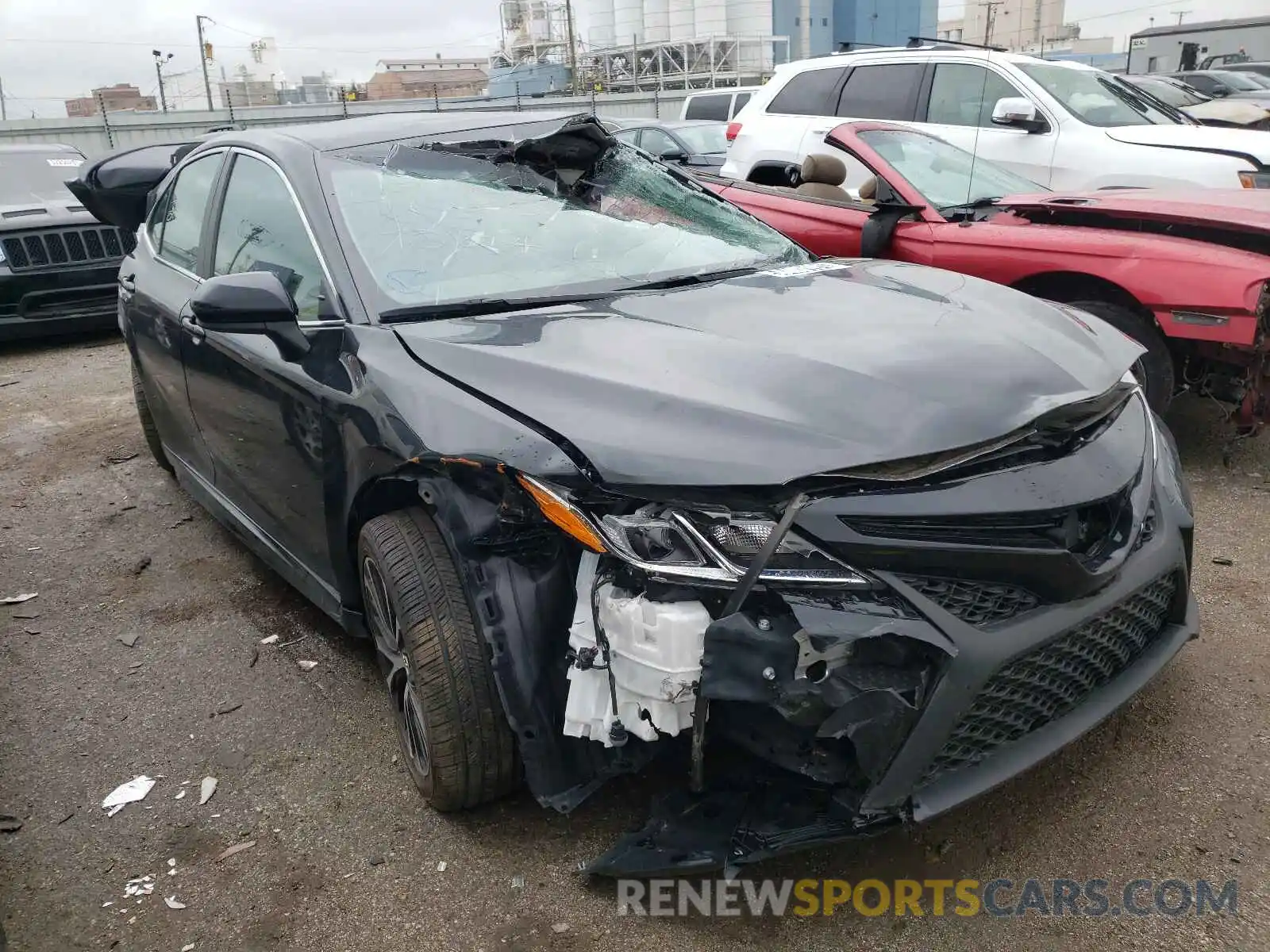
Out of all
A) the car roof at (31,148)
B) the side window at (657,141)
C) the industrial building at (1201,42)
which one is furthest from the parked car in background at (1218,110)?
the industrial building at (1201,42)

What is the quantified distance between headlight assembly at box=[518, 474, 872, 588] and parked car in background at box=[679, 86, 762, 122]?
1688 centimetres

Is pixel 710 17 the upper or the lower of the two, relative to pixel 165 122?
upper

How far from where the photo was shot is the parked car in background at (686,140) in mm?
11703

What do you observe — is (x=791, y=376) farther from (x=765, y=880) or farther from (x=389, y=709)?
(x=389, y=709)

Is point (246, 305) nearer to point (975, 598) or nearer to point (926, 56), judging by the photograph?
point (975, 598)

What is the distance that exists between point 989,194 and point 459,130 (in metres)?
3.15

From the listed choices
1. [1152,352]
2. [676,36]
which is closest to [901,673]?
[1152,352]

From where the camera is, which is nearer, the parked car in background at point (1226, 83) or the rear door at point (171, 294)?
the rear door at point (171, 294)

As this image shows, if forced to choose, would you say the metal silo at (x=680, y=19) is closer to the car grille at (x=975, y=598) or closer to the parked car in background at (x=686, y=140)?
the parked car in background at (x=686, y=140)

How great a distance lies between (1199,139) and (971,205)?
2.52 metres

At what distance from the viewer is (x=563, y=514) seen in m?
2.00

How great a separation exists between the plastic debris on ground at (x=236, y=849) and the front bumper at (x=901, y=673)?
0.94 metres

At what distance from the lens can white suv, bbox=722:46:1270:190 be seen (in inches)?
245

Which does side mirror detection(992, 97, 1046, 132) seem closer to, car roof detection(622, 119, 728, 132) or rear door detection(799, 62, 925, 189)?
rear door detection(799, 62, 925, 189)
